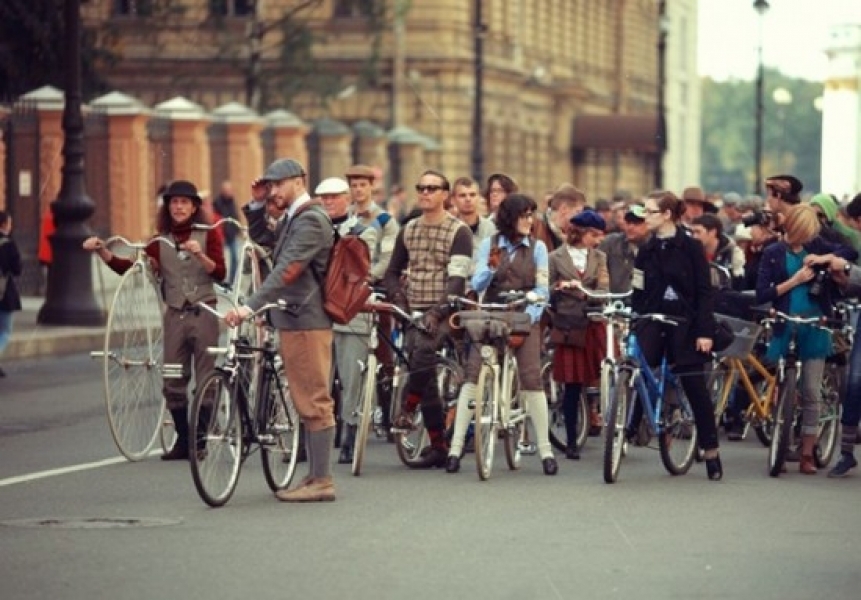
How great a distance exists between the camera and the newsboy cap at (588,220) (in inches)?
729

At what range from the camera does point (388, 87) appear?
67875mm

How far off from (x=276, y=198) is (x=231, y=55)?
50.2 meters

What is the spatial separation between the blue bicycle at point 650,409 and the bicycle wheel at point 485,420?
722mm

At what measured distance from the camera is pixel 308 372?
1500cm

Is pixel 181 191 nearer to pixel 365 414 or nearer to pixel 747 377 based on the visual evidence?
pixel 365 414

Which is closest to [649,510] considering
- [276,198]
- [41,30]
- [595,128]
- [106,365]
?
[276,198]

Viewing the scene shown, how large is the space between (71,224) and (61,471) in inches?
619

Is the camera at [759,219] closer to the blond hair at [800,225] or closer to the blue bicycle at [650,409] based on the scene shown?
the blond hair at [800,225]

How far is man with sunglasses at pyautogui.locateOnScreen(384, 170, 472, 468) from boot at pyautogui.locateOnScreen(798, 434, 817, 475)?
224 centimetres

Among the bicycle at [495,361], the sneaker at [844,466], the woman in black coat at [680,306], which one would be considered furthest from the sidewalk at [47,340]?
the sneaker at [844,466]

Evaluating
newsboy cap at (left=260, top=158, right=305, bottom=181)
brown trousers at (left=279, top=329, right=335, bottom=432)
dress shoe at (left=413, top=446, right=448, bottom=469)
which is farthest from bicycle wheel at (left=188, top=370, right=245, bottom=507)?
dress shoe at (left=413, top=446, right=448, bottom=469)

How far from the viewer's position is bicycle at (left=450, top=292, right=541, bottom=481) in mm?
16562

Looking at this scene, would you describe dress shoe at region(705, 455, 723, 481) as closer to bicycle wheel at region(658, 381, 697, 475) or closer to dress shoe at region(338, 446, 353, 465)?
bicycle wheel at region(658, 381, 697, 475)

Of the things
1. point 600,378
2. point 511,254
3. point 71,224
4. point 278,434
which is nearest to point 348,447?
point 511,254
